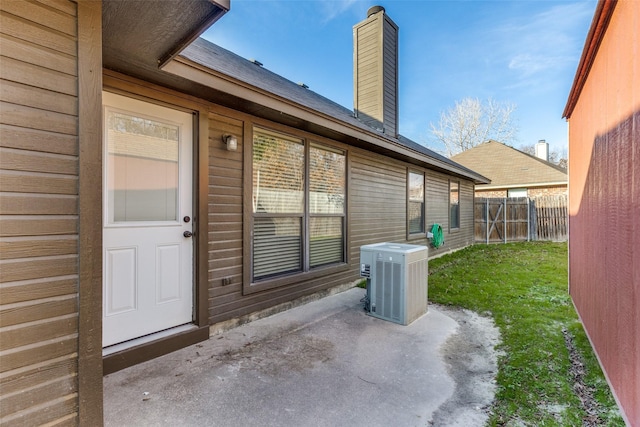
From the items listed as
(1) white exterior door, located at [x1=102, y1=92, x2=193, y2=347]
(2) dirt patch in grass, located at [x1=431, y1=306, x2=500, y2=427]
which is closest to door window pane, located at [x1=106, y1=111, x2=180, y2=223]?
(1) white exterior door, located at [x1=102, y1=92, x2=193, y2=347]

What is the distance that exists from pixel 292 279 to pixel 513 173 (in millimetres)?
15568

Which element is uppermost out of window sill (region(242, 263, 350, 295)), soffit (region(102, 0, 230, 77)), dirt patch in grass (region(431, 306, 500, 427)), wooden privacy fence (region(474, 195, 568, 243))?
soffit (region(102, 0, 230, 77))

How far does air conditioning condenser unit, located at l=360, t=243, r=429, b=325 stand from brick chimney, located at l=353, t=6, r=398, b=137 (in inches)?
145

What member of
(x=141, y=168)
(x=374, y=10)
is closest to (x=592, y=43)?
(x=141, y=168)

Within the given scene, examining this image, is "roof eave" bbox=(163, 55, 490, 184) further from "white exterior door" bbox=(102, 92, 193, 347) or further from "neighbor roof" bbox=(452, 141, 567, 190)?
"neighbor roof" bbox=(452, 141, 567, 190)

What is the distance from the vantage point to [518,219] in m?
12.0

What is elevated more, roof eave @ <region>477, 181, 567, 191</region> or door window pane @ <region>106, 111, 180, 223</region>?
roof eave @ <region>477, 181, 567, 191</region>

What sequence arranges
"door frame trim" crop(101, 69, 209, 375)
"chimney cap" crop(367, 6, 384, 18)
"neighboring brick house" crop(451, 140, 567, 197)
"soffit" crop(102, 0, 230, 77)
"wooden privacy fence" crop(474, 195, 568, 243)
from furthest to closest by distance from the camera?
"neighboring brick house" crop(451, 140, 567, 197) → "wooden privacy fence" crop(474, 195, 568, 243) → "chimney cap" crop(367, 6, 384, 18) → "door frame trim" crop(101, 69, 209, 375) → "soffit" crop(102, 0, 230, 77)

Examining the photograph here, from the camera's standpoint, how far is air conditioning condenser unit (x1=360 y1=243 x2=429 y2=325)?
138 inches

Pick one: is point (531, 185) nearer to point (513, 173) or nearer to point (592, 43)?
point (513, 173)

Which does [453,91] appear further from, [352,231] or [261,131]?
[261,131]

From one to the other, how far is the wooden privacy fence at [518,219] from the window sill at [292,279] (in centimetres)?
898

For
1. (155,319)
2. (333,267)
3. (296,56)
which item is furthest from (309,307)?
(296,56)

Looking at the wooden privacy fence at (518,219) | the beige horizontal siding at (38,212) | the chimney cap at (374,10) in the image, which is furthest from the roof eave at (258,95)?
the wooden privacy fence at (518,219)
